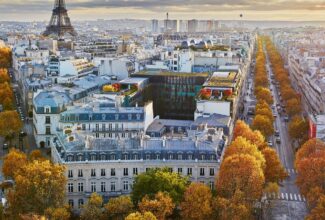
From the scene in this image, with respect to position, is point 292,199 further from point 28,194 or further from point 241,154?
point 28,194

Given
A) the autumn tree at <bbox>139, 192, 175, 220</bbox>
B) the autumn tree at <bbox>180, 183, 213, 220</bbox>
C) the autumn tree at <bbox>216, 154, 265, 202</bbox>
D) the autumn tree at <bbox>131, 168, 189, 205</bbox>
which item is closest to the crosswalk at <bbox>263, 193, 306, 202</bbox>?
the autumn tree at <bbox>216, 154, 265, 202</bbox>

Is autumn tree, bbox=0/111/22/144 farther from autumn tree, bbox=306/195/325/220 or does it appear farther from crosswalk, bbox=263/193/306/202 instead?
autumn tree, bbox=306/195/325/220

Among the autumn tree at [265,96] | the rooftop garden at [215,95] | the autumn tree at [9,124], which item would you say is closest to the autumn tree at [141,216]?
the rooftop garden at [215,95]

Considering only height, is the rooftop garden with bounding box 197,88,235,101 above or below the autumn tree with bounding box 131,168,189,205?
above

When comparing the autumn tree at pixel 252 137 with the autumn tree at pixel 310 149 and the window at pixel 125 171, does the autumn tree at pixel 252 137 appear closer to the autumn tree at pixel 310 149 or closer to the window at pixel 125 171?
the autumn tree at pixel 310 149

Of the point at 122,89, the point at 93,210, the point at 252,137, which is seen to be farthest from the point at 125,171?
the point at 122,89

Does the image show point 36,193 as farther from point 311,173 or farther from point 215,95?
point 215,95

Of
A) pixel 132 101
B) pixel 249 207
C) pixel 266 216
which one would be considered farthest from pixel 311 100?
pixel 249 207
